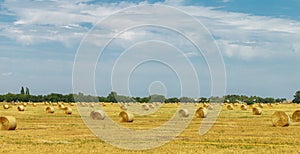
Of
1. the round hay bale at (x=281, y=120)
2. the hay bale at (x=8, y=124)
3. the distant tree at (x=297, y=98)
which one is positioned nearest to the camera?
the hay bale at (x=8, y=124)

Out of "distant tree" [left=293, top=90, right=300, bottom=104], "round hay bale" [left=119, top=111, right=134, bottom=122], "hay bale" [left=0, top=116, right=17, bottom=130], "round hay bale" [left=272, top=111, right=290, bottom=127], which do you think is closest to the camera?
"hay bale" [left=0, top=116, right=17, bottom=130]

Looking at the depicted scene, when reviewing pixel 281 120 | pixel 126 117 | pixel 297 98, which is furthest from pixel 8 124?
pixel 297 98

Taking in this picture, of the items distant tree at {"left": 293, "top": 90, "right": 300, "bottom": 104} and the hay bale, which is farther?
distant tree at {"left": 293, "top": 90, "right": 300, "bottom": 104}

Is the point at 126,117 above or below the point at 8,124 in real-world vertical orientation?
above

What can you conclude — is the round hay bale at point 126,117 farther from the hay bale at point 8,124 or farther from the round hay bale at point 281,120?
the round hay bale at point 281,120

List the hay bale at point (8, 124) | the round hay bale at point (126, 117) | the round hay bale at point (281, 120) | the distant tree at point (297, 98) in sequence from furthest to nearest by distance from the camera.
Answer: the distant tree at point (297, 98)
the round hay bale at point (126, 117)
the round hay bale at point (281, 120)
the hay bale at point (8, 124)

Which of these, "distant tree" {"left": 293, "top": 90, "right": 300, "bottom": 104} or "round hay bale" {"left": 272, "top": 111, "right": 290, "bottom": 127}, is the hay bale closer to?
"round hay bale" {"left": 272, "top": 111, "right": 290, "bottom": 127}

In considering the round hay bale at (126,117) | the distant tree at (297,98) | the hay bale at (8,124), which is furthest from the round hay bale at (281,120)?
the distant tree at (297,98)

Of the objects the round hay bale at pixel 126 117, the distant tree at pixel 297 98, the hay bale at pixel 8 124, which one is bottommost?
the hay bale at pixel 8 124

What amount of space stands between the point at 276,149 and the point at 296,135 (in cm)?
775

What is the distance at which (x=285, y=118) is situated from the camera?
38.2 metres

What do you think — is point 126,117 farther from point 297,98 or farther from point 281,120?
point 297,98

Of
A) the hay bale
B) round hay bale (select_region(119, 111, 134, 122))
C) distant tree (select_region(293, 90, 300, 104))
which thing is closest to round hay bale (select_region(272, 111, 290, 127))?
round hay bale (select_region(119, 111, 134, 122))

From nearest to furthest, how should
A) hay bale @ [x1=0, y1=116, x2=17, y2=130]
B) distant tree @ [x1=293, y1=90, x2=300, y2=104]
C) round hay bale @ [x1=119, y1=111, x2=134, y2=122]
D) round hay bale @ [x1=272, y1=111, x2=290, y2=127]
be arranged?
1. hay bale @ [x1=0, y1=116, x2=17, y2=130]
2. round hay bale @ [x1=272, y1=111, x2=290, y2=127]
3. round hay bale @ [x1=119, y1=111, x2=134, y2=122]
4. distant tree @ [x1=293, y1=90, x2=300, y2=104]
